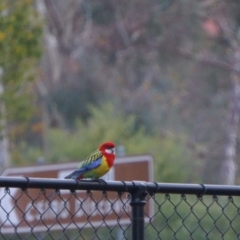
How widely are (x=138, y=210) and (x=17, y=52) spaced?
9.86 metres

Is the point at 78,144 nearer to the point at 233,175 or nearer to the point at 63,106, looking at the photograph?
the point at 233,175

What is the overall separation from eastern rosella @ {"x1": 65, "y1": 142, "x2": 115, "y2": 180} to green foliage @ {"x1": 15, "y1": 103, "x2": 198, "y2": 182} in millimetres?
13766

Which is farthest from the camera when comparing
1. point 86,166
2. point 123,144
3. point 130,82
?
point 130,82

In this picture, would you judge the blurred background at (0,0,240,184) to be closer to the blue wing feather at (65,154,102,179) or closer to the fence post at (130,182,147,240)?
the blue wing feather at (65,154,102,179)

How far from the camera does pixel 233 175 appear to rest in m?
21.0

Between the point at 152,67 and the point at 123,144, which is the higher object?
the point at 152,67

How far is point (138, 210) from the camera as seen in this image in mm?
3154

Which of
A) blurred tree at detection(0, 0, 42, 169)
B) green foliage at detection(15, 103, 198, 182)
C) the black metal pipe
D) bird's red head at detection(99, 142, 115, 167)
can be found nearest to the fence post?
the black metal pipe

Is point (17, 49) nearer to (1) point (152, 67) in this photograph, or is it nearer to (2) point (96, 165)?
(2) point (96, 165)

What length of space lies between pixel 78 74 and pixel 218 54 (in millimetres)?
6930

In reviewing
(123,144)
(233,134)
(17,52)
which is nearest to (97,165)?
(17,52)

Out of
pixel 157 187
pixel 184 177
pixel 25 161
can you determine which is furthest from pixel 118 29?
pixel 157 187

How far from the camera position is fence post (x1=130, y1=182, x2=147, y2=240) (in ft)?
10.3

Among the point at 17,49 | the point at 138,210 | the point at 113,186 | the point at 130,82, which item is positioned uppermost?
the point at 17,49
